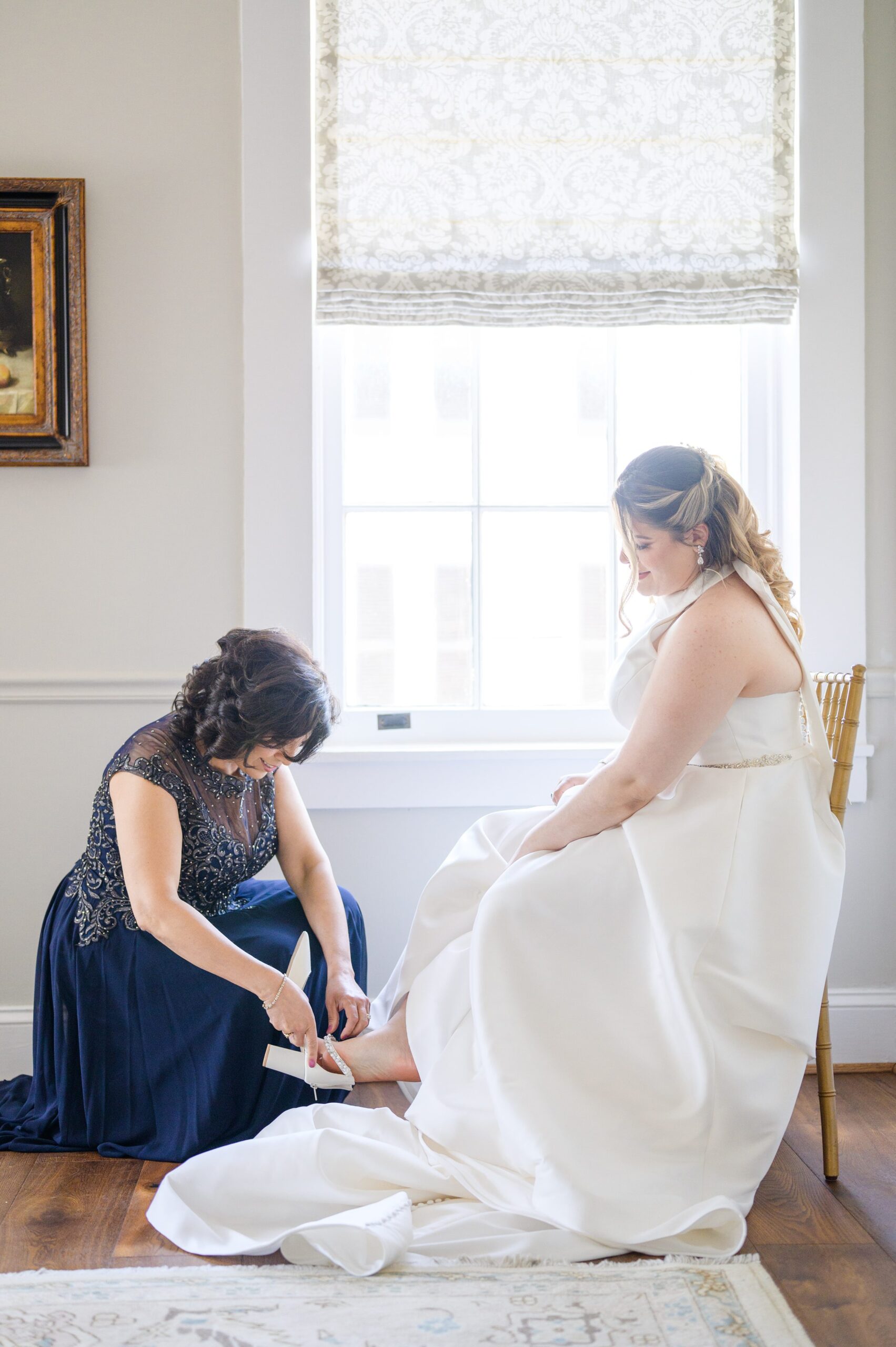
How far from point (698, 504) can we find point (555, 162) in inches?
45.6

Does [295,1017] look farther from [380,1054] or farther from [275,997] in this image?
[380,1054]

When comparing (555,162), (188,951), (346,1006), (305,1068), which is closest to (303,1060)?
(305,1068)

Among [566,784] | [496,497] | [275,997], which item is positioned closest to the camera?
[275,997]

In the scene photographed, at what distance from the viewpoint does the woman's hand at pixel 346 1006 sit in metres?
1.97

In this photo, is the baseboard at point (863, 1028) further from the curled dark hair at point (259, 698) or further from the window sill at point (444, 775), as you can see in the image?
the curled dark hair at point (259, 698)

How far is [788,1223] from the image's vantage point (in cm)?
173

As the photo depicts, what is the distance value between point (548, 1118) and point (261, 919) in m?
0.73

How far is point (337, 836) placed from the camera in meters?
2.54

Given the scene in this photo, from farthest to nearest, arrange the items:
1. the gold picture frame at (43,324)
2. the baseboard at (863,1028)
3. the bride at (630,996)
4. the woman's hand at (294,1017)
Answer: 1. the baseboard at (863,1028)
2. the gold picture frame at (43,324)
3. the woman's hand at (294,1017)
4. the bride at (630,996)

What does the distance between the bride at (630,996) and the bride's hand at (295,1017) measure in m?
0.09

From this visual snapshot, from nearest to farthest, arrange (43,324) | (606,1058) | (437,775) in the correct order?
(606,1058)
(43,324)
(437,775)

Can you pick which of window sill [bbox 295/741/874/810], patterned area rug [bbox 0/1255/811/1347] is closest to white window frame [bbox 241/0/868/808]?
window sill [bbox 295/741/874/810]

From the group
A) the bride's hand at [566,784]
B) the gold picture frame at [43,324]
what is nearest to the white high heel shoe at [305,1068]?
the bride's hand at [566,784]

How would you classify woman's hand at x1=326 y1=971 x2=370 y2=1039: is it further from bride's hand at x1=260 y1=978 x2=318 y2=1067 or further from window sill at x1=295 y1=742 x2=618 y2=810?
window sill at x1=295 y1=742 x2=618 y2=810
